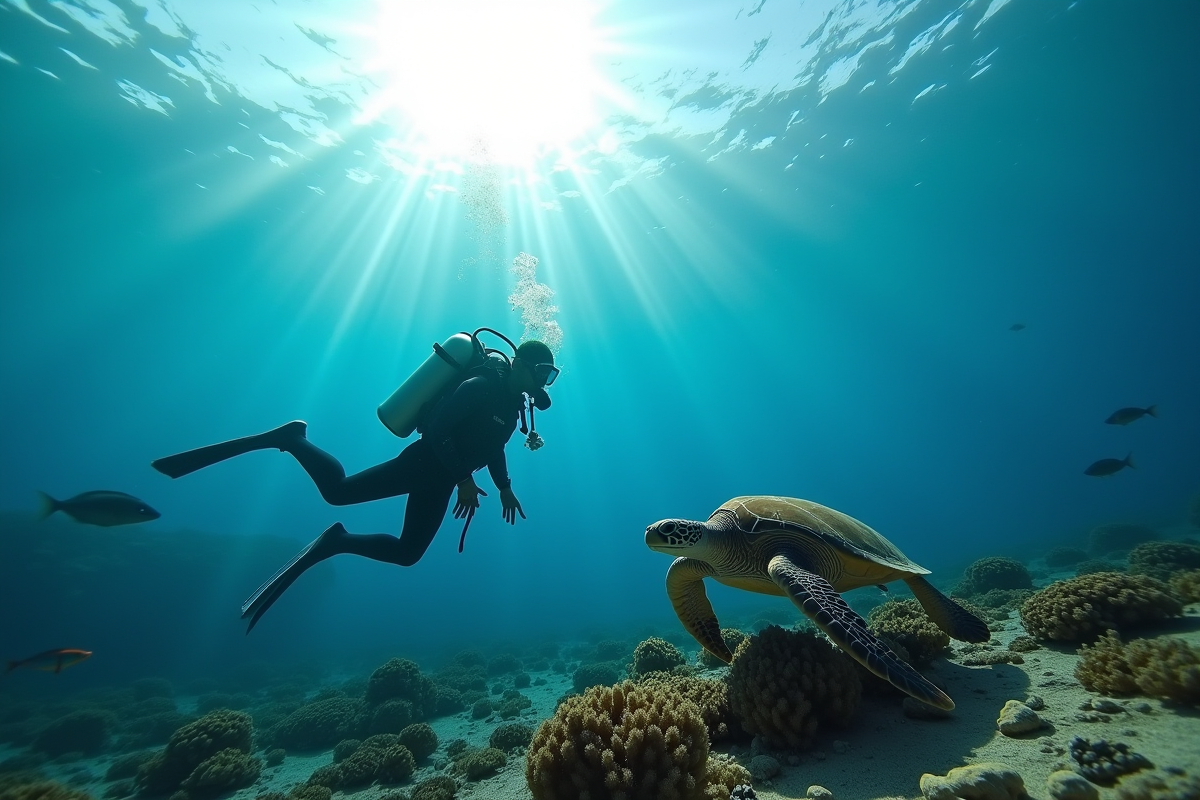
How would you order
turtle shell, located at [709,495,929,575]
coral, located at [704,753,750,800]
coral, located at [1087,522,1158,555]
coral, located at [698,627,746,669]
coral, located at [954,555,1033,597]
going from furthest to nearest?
coral, located at [1087,522,1158,555], coral, located at [954,555,1033,597], coral, located at [698,627,746,669], turtle shell, located at [709,495,929,575], coral, located at [704,753,750,800]

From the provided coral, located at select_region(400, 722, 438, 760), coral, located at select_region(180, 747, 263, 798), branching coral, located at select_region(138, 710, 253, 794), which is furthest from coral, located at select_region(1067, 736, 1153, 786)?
branching coral, located at select_region(138, 710, 253, 794)

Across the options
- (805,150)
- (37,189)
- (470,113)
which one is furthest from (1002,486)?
(37,189)

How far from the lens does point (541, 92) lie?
2216 centimetres

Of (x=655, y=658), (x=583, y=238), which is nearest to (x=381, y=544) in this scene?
(x=655, y=658)

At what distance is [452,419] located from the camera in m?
5.34

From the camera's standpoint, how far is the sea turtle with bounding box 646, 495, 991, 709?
3996 mm

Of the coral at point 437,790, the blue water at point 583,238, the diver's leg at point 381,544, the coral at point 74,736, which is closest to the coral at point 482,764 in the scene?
the coral at point 437,790

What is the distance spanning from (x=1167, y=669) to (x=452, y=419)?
21.2ft

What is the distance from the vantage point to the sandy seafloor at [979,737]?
7.88 feet

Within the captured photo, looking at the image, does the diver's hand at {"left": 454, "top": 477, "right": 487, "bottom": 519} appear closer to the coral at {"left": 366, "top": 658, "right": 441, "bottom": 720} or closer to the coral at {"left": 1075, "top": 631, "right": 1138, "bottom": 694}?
the coral at {"left": 1075, "top": 631, "right": 1138, "bottom": 694}

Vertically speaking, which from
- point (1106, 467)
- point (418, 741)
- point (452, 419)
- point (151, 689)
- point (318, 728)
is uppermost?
point (1106, 467)

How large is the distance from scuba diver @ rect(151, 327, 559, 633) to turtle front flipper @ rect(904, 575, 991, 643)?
5.19 m

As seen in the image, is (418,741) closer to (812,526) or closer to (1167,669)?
(812,526)

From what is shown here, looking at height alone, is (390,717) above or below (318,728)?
above
